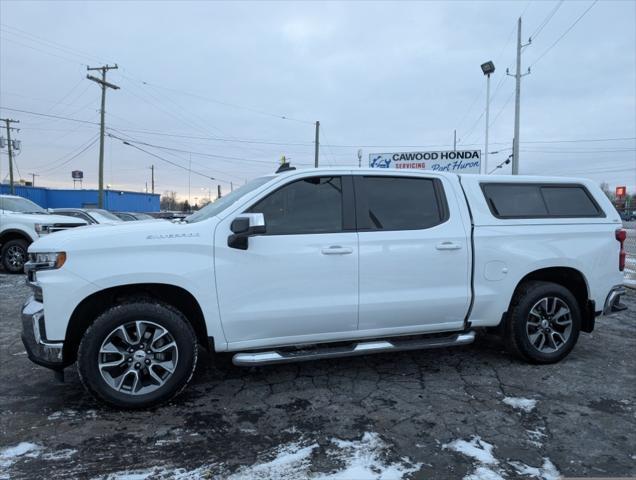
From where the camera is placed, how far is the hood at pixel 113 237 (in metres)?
3.29

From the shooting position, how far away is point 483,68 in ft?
92.9

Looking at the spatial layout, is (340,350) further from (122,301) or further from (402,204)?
(122,301)

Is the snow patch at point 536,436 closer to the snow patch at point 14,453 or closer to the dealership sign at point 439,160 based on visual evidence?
the snow patch at point 14,453

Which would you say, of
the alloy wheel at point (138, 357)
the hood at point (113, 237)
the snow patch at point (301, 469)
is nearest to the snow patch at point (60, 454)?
the snow patch at point (301, 469)

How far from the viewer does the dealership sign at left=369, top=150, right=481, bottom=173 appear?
18734 millimetres

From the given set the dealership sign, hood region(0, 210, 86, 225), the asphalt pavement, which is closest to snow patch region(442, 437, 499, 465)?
the asphalt pavement

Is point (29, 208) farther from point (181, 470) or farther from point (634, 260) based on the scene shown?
point (634, 260)

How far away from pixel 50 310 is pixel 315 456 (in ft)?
7.02

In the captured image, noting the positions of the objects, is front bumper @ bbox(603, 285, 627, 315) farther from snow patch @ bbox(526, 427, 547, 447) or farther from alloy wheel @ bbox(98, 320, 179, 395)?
alloy wheel @ bbox(98, 320, 179, 395)

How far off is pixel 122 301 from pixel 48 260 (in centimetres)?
60

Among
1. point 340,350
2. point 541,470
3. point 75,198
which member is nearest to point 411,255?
point 340,350

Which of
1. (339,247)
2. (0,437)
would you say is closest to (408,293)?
(339,247)

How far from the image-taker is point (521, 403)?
3.59 meters

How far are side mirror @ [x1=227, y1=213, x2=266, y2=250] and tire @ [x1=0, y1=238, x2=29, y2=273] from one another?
886 centimetres
